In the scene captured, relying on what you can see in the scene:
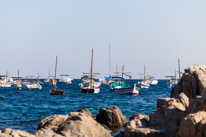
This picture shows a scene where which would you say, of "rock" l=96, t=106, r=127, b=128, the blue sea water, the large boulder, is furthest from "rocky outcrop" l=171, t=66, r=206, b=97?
A: the blue sea water

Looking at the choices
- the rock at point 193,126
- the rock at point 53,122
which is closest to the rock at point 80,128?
the rock at point 53,122

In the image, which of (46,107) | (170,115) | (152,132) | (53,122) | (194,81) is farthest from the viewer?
(46,107)

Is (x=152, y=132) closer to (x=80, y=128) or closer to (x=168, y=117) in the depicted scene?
(x=168, y=117)

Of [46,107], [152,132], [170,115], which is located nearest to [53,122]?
[152,132]

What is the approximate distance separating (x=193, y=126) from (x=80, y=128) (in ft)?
17.9

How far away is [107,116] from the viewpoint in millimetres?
20938

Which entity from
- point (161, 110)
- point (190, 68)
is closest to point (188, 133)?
point (161, 110)

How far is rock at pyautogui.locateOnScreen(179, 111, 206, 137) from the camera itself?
10719mm

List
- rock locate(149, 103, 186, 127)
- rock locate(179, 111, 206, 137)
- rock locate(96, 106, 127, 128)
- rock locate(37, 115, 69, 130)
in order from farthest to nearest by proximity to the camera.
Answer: rock locate(96, 106, 127, 128) < rock locate(37, 115, 69, 130) < rock locate(149, 103, 186, 127) < rock locate(179, 111, 206, 137)

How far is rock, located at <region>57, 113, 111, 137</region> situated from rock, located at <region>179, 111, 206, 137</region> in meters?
4.59

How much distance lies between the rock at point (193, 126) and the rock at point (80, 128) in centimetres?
459

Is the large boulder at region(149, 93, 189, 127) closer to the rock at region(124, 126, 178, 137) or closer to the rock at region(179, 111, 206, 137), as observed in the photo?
the rock at region(124, 126, 178, 137)

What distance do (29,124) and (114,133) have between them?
7.86m

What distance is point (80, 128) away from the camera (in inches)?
545
